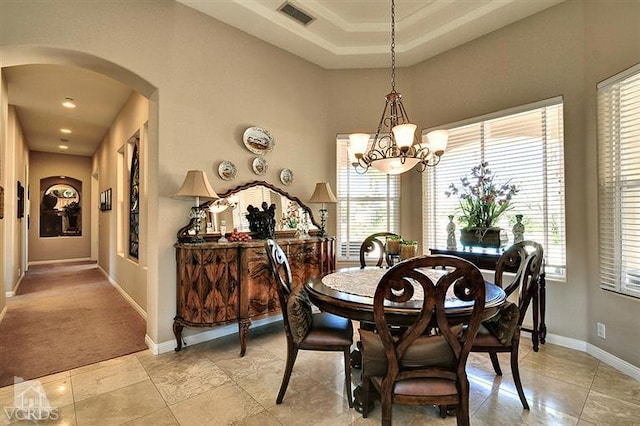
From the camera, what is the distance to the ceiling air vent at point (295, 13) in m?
3.47

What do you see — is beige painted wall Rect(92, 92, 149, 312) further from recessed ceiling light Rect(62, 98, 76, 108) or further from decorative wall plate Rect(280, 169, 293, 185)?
decorative wall plate Rect(280, 169, 293, 185)

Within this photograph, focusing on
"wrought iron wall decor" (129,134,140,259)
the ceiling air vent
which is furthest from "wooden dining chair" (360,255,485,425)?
"wrought iron wall decor" (129,134,140,259)

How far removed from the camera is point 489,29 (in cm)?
369

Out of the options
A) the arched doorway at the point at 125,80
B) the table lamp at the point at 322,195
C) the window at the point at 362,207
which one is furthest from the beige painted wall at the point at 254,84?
the window at the point at 362,207

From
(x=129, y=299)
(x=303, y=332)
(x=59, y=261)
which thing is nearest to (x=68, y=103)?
(x=129, y=299)

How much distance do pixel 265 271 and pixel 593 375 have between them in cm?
296

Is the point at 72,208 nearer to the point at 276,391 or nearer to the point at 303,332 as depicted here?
the point at 276,391

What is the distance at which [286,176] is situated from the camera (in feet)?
13.3

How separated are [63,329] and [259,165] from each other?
9.72ft

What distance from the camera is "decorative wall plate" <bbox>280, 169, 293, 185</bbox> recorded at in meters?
4.04

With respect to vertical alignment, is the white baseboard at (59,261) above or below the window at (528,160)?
below

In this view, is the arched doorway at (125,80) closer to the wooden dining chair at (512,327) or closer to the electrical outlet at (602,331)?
the wooden dining chair at (512,327)

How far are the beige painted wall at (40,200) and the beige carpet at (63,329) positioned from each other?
341 centimetres

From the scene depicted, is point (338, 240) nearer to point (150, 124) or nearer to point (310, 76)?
point (310, 76)
